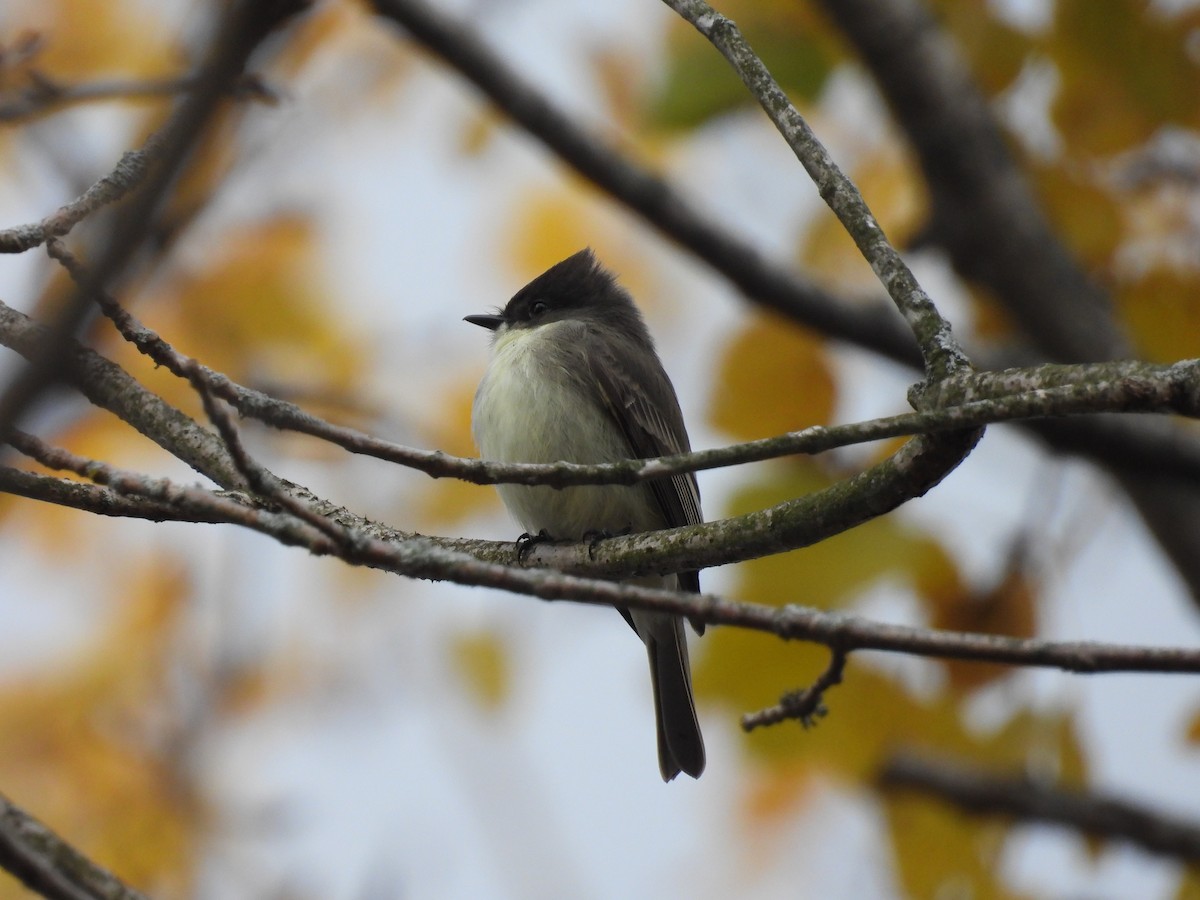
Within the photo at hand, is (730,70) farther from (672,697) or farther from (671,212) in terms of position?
(672,697)

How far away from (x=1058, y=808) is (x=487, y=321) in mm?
3107

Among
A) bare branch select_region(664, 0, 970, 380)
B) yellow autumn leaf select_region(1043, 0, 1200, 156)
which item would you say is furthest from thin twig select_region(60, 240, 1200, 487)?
yellow autumn leaf select_region(1043, 0, 1200, 156)

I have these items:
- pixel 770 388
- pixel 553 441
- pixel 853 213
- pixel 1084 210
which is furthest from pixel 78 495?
pixel 1084 210

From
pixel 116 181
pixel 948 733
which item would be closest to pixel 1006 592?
pixel 948 733

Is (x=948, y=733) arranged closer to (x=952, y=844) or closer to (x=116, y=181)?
(x=952, y=844)

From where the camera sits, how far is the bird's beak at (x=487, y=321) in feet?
18.5

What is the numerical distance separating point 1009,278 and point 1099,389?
140 inches

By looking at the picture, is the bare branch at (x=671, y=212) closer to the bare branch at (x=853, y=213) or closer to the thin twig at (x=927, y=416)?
the bare branch at (x=853, y=213)

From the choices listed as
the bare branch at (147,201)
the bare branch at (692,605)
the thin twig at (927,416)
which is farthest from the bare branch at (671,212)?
the bare branch at (147,201)

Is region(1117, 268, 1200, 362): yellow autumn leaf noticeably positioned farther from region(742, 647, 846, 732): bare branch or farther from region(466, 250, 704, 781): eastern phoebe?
region(742, 647, 846, 732): bare branch

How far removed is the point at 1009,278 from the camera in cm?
534

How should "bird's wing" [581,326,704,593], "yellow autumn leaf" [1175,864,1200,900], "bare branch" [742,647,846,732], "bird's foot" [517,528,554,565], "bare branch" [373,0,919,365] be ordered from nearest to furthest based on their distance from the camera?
"bare branch" [742,647,846,732]
"bird's foot" [517,528,554,565]
"yellow autumn leaf" [1175,864,1200,900]
"bird's wing" [581,326,704,593]
"bare branch" [373,0,919,365]

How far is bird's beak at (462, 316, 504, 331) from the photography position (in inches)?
222

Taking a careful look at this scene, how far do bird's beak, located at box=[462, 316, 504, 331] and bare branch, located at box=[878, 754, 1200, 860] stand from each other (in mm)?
2487
